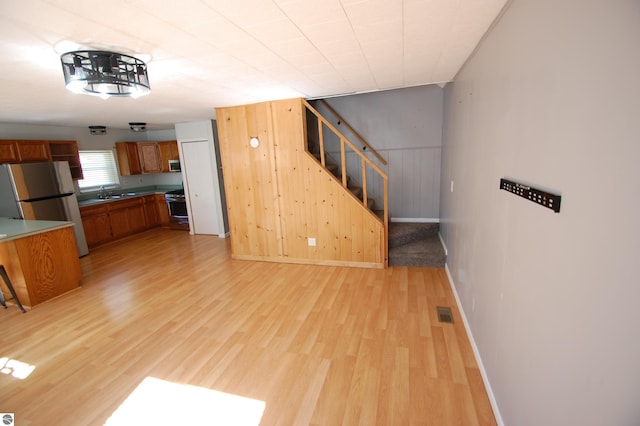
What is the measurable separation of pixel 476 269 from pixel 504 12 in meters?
1.75

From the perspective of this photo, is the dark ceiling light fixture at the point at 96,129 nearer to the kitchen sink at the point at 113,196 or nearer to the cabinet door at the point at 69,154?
the cabinet door at the point at 69,154

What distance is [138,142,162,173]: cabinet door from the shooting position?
6574 millimetres

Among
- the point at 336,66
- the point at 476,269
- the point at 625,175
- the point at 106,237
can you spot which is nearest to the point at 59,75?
the point at 336,66

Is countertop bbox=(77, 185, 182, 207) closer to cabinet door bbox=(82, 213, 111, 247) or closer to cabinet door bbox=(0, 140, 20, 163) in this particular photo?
cabinet door bbox=(82, 213, 111, 247)

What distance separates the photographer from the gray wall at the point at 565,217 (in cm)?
74

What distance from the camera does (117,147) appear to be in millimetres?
6352

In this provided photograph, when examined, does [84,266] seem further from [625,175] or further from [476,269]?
[625,175]

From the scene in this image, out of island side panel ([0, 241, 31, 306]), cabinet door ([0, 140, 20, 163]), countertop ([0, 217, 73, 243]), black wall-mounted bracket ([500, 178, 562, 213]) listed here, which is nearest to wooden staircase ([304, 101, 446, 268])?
black wall-mounted bracket ([500, 178, 562, 213])

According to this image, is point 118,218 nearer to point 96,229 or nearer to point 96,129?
point 96,229

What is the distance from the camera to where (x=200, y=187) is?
5.88 meters

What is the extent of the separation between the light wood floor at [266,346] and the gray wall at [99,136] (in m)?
3.06

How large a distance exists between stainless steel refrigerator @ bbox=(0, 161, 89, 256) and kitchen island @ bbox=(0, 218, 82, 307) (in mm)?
933

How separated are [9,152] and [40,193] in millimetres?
772

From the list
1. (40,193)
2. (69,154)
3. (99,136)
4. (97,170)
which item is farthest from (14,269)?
(99,136)
